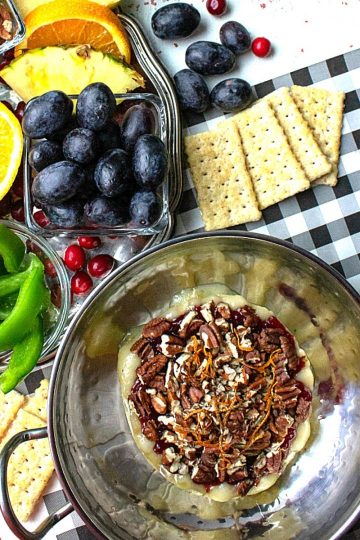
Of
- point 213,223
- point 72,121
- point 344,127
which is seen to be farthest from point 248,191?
point 72,121

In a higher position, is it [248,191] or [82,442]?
[248,191]

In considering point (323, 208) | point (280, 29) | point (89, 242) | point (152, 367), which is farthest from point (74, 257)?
point (280, 29)

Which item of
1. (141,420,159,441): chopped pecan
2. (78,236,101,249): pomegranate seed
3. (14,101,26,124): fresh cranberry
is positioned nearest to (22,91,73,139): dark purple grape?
(14,101,26,124): fresh cranberry

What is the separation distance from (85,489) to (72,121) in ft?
2.02

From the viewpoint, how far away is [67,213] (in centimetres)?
129

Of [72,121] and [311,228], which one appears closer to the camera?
[72,121]

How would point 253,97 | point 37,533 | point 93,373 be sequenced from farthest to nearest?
point 253,97, point 93,373, point 37,533

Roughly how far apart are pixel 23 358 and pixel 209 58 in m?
0.62

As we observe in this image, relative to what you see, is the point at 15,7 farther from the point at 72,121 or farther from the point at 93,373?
the point at 93,373

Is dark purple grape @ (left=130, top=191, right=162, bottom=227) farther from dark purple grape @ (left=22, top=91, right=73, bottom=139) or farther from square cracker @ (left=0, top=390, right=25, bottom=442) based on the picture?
square cracker @ (left=0, top=390, right=25, bottom=442)

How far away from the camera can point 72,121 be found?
130 cm

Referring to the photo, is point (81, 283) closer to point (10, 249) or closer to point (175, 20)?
point (10, 249)

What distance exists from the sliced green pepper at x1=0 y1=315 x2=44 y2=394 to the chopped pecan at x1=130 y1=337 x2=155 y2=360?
0.54 ft

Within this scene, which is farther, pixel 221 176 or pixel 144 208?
pixel 221 176
